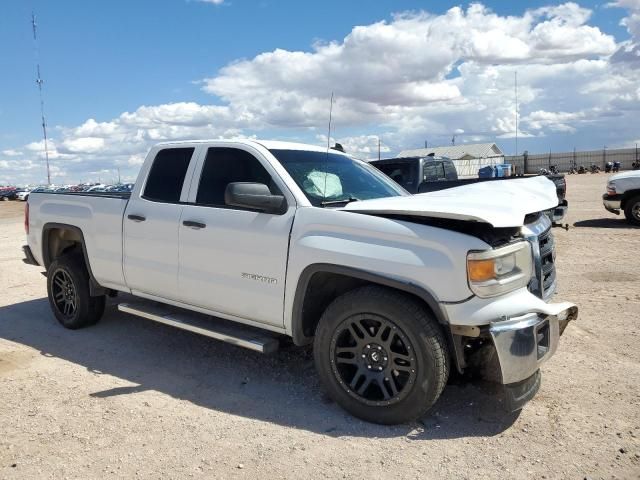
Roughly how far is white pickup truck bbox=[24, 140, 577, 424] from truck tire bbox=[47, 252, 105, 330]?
57 centimetres

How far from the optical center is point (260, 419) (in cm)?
379

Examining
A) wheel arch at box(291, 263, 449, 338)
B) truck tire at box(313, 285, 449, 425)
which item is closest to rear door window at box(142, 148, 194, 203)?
wheel arch at box(291, 263, 449, 338)

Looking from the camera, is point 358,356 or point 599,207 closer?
point 358,356

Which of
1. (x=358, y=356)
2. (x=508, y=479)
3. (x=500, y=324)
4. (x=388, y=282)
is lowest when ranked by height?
(x=508, y=479)

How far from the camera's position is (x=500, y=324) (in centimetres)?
329

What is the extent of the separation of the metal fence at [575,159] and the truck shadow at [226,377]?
6016cm

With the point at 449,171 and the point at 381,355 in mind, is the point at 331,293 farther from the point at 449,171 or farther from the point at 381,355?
the point at 449,171

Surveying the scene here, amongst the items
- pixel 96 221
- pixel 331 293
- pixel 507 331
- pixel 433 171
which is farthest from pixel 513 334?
pixel 433 171

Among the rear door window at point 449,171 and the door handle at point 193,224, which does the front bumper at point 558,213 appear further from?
the door handle at point 193,224

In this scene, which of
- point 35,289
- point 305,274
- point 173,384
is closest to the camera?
point 305,274

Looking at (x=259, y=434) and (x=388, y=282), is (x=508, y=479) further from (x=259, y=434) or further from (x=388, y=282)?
(x=259, y=434)

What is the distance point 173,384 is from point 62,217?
8.30 ft

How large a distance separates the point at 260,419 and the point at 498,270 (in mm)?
1899

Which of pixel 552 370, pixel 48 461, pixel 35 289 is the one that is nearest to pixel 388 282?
pixel 552 370
